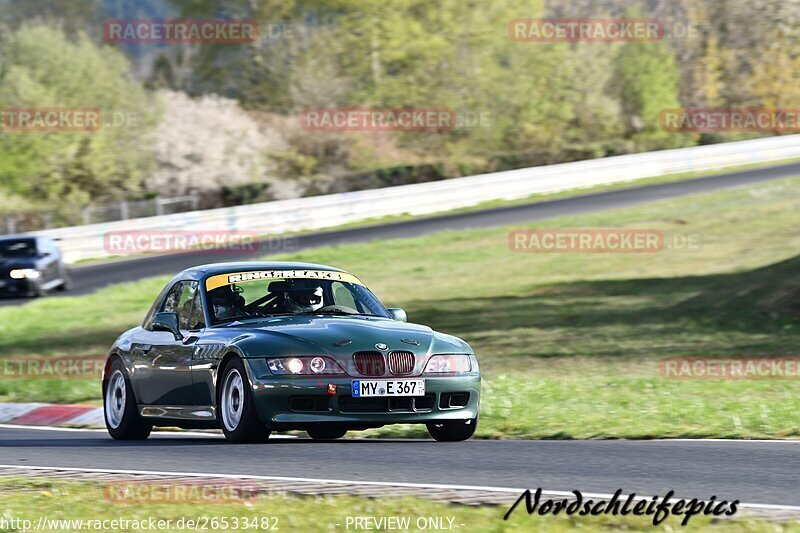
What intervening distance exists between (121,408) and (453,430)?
3149 mm

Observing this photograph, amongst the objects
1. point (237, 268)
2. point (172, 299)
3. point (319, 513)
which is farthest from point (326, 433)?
point (319, 513)

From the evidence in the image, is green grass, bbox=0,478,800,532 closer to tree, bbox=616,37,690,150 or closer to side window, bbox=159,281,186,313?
side window, bbox=159,281,186,313

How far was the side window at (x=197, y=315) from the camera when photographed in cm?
1088

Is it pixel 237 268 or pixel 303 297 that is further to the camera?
pixel 237 268

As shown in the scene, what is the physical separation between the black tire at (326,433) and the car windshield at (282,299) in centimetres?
98

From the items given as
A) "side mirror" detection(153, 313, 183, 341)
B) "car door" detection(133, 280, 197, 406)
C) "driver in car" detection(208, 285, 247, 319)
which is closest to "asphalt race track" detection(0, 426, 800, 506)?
"car door" detection(133, 280, 197, 406)

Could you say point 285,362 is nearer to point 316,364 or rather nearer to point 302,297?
point 316,364

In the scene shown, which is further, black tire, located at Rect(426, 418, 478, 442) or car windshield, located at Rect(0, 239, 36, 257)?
car windshield, located at Rect(0, 239, 36, 257)

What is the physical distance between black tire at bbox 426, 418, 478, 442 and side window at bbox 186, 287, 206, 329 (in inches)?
80.1

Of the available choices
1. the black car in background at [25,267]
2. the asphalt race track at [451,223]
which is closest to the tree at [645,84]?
the asphalt race track at [451,223]

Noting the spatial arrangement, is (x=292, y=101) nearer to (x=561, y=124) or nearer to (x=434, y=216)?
(x=561, y=124)

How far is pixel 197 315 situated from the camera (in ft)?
36.1

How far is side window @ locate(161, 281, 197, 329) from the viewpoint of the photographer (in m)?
11.2

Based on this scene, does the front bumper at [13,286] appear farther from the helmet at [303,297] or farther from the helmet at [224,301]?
the helmet at [303,297]
